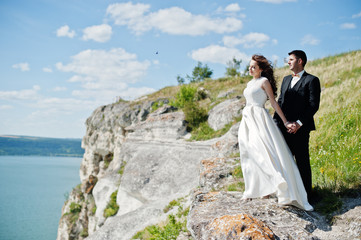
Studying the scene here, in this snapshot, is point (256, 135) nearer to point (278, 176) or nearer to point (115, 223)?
point (278, 176)

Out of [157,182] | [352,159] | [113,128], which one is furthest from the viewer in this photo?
[113,128]

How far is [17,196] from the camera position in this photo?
67.2m

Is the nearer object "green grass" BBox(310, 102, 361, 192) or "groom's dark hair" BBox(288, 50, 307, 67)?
"groom's dark hair" BBox(288, 50, 307, 67)

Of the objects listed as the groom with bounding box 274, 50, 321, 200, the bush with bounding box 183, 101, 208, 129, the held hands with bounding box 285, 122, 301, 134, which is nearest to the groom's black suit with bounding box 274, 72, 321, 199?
the groom with bounding box 274, 50, 321, 200

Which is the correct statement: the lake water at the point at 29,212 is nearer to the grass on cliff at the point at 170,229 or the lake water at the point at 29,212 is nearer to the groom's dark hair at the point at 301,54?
the grass on cliff at the point at 170,229

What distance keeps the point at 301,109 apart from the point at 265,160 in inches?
44.9

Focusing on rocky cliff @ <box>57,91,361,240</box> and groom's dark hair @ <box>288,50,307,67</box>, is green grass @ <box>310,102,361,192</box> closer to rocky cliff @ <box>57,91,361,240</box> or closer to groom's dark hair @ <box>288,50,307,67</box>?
rocky cliff @ <box>57,91,361,240</box>

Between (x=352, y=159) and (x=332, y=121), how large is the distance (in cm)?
238

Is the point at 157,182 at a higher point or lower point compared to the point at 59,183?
higher

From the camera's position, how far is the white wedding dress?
4215 mm

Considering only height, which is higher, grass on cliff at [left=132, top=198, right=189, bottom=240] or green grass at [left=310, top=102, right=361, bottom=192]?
green grass at [left=310, top=102, right=361, bottom=192]

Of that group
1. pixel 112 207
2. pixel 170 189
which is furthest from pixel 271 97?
pixel 112 207

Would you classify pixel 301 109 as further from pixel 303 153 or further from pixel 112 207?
pixel 112 207

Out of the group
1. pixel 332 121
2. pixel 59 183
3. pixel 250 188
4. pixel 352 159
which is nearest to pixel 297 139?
pixel 250 188
